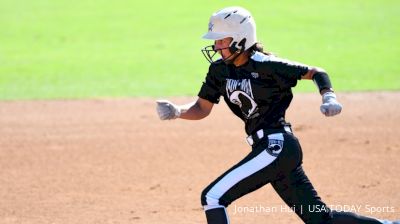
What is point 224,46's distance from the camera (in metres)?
5.71

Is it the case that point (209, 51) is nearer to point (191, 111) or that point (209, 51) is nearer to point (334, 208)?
point (191, 111)

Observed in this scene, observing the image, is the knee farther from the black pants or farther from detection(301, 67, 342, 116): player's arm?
detection(301, 67, 342, 116): player's arm

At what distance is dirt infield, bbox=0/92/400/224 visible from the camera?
7766 millimetres

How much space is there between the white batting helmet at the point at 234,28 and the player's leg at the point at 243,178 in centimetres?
80

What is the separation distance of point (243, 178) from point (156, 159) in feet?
14.7

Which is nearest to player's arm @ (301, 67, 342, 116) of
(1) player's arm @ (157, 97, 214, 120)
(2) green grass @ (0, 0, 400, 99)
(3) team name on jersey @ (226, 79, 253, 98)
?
(3) team name on jersey @ (226, 79, 253, 98)

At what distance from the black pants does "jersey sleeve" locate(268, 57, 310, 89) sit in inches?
16.1

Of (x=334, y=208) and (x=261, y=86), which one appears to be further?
(x=334, y=208)

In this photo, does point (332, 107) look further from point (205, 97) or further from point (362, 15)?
point (362, 15)

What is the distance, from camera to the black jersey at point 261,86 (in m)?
5.61

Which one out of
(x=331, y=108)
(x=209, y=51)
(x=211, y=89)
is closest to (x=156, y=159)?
(x=211, y=89)

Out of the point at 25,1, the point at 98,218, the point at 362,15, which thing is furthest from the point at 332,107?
the point at 25,1

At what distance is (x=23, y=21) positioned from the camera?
21.0m

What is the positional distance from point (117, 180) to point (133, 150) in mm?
1375
